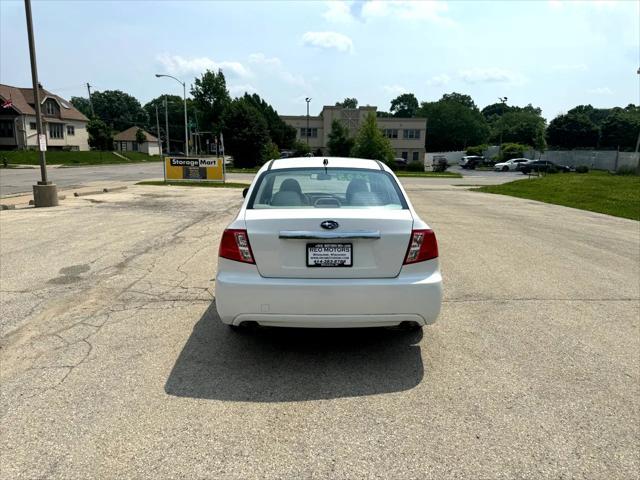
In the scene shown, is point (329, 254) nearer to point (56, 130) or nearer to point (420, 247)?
point (420, 247)

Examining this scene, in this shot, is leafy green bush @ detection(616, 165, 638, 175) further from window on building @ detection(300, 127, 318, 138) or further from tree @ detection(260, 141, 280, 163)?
window on building @ detection(300, 127, 318, 138)

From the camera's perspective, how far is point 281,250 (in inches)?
146

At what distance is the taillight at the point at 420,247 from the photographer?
3.80 metres

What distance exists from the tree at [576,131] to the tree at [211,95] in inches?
2550

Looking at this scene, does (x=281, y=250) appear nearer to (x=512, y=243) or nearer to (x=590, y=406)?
(x=590, y=406)

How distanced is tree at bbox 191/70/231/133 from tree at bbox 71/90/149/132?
52.9 meters

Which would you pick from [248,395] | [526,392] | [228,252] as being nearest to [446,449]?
[526,392]

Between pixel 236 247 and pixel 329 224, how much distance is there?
754 mm

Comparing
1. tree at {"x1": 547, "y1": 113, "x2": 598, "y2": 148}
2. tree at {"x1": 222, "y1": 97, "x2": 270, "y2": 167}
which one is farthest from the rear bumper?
tree at {"x1": 547, "y1": 113, "x2": 598, "y2": 148}

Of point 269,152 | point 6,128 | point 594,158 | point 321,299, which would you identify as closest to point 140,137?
point 6,128

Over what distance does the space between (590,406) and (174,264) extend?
5.80 meters

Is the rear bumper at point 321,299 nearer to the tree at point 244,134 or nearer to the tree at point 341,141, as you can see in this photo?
the tree at point 244,134

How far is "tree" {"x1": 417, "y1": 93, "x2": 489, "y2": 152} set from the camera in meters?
118

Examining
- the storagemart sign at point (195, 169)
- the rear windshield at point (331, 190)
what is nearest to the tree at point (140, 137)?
the storagemart sign at point (195, 169)
